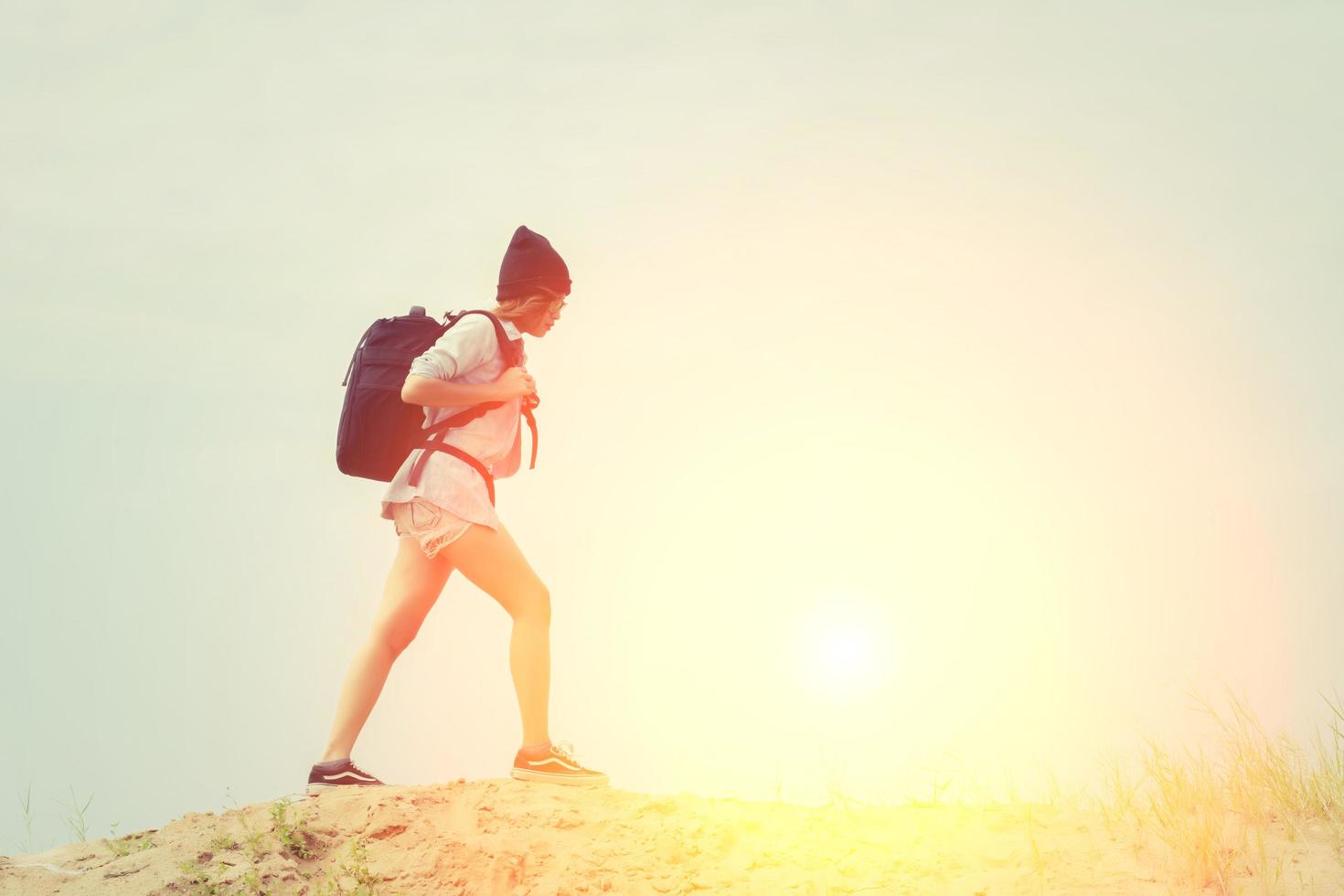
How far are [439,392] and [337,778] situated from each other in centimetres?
199

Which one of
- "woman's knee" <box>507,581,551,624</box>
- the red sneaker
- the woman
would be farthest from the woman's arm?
the red sneaker

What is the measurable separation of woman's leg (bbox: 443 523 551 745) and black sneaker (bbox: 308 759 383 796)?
0.84 meters

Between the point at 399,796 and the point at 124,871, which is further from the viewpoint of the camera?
the point at 399,796

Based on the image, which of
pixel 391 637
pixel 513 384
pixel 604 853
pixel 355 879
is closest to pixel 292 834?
pixel 355 879

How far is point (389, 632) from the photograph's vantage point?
581cm

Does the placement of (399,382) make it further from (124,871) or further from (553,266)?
(124,871)

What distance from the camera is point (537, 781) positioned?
19.0ft

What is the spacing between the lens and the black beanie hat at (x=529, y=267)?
593 centimetres

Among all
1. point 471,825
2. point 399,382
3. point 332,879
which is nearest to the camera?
point 332,879

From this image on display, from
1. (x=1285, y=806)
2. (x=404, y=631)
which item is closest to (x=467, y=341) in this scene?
(x=404, y=631)

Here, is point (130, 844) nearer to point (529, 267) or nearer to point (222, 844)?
point (222, 844)

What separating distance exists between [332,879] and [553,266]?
10.0ft

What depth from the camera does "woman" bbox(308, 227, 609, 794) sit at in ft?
18.7

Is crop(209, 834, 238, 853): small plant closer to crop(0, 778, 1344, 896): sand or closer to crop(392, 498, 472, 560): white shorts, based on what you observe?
crop(0, 778, 1344, 896): sand
